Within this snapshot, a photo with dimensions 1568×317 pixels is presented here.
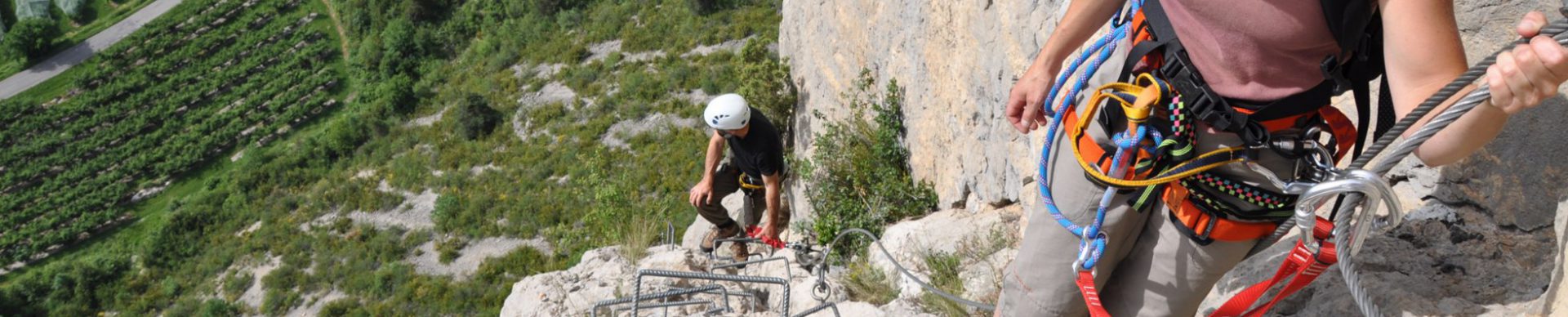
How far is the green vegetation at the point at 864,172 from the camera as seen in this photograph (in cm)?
760

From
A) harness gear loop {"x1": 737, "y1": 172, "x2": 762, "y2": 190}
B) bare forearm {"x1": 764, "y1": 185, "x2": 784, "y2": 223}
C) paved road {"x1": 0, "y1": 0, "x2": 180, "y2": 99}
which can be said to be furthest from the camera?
paved road {"x1": 0, "y1": 0, "x2": 180, "y2": 99}

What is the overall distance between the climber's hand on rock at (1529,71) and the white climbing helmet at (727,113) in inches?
213

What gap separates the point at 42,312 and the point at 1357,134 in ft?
104

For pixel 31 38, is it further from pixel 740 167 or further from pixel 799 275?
pixel 799 275

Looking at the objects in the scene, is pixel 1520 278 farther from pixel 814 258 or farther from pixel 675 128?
pixel 675 128

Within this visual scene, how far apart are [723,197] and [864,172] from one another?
1189mm

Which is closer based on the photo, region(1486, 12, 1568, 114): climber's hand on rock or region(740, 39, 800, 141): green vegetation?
region(1486, 12, 1568, 114): climber's hand on rock

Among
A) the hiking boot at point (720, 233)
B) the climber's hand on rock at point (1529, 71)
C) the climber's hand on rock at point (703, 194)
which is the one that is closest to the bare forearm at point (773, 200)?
the climber's hand on rock at point (703, 194)

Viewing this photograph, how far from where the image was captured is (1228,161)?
2439mm

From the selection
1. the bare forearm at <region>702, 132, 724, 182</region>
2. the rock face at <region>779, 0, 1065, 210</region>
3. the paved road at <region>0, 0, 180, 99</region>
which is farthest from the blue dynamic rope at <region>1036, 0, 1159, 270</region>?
the paved road at <region>0, 0, 180, 99</region>

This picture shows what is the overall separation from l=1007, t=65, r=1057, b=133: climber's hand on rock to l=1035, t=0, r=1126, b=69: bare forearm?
0.12 ft

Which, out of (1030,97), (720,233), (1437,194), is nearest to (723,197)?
(720,233)

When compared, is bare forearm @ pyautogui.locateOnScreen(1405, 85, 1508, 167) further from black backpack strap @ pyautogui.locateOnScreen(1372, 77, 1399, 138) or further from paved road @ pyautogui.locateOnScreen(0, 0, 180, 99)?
paved road @ pyautogui.locateOnScreen(0, 0, 180, 99)

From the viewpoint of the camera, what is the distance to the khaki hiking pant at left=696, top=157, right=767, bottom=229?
804 cm
